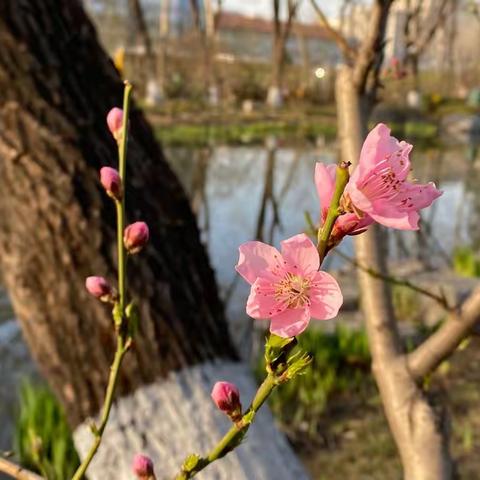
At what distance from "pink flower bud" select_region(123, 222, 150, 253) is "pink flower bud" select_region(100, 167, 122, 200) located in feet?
0.10

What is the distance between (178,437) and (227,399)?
1.00 metres

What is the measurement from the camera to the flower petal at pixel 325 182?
45cm

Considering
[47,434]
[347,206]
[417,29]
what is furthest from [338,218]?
[417,29]

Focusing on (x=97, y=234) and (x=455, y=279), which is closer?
(x=97, y=234)

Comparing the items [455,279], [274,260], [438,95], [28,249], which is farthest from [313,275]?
[438,95]

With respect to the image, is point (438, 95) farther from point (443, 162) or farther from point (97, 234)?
point (97, 234)

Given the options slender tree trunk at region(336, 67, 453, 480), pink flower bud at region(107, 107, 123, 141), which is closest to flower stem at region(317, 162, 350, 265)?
pink flower bud at region(107, 107, 123, 141)

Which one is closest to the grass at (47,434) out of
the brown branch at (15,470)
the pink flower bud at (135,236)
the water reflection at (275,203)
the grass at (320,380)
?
the grass at (320,380)

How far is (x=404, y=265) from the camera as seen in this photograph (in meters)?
5.00

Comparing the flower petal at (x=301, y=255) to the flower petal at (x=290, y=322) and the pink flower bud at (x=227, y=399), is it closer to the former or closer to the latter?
the flower petal at (x=290, y=322)

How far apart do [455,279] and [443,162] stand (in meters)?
8.28

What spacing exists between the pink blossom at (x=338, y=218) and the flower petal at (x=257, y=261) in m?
0.04

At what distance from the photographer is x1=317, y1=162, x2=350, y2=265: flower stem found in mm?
413

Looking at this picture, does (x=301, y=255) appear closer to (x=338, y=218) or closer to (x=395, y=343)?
(x=338, y=218)
